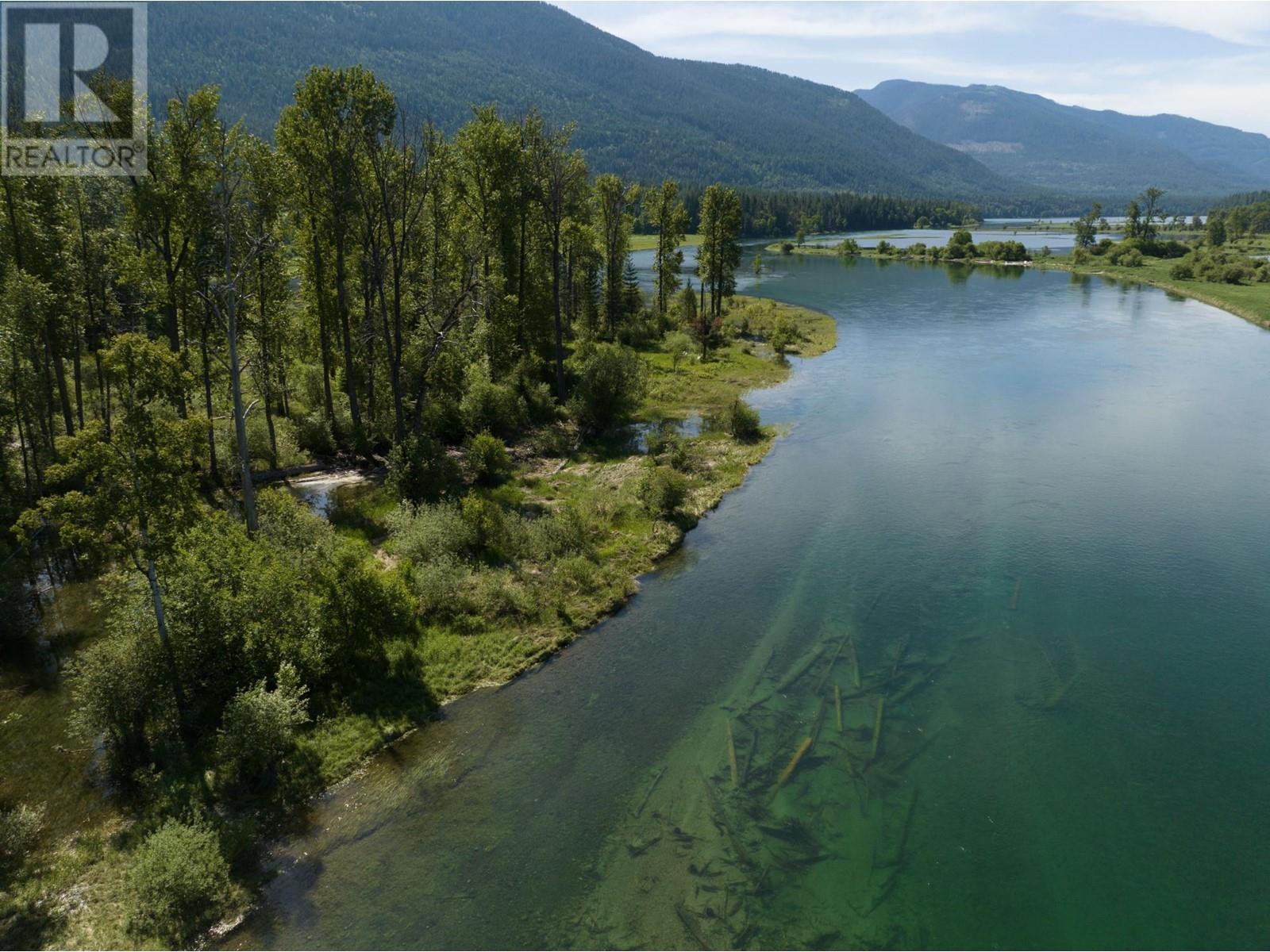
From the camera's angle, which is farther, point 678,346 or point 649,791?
point 678,346

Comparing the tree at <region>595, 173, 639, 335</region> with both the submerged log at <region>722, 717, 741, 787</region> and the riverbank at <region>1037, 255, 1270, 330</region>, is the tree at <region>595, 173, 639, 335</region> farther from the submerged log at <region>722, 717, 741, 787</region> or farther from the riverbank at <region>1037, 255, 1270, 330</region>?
the riverbank at <region>1037, 255, 1270, 330</region>

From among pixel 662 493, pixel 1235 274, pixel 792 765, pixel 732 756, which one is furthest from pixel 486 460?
pixel 1235 274

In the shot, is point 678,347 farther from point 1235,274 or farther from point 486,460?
point 1235,274

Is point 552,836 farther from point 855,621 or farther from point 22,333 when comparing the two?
point 22,333

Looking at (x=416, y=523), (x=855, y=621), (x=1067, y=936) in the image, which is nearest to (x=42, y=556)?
(x=416, y=523)

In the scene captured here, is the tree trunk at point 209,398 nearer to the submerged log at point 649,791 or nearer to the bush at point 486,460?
the bush at point 486,460

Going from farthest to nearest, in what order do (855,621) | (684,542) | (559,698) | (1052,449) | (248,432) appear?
(1052,449) < (248,432) < (684,542) < (855,621) < (559,698)

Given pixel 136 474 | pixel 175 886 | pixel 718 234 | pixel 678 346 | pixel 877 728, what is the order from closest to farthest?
pixel 175 886, pixel 136 474, pixel 877 728, pixel 678 346, pixel 718 234
